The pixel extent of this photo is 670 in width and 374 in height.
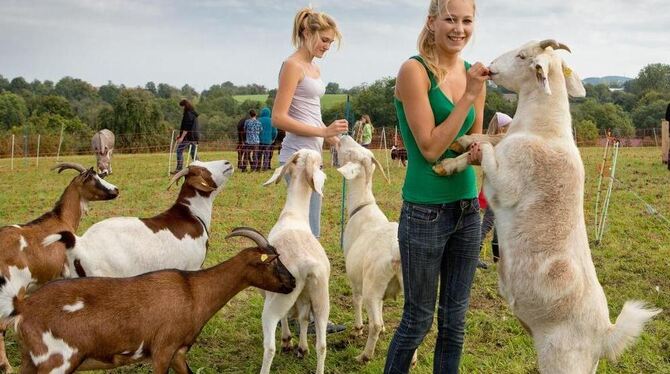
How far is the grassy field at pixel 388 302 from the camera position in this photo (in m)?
4.75

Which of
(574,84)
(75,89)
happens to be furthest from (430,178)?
(75,89)

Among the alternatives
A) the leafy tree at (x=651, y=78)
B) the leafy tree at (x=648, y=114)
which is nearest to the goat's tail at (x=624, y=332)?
the leafy tree at (x=648, y=114)

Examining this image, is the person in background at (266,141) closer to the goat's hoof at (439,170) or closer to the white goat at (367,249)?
the white goat at (367,249)

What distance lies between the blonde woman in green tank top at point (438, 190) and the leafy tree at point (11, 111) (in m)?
54.8

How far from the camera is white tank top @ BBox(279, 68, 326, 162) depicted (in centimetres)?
436

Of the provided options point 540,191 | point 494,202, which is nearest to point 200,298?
point 494,202

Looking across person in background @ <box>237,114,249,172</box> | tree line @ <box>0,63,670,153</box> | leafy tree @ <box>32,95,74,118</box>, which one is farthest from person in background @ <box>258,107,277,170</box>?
leafy tree @ <box>32,95,74,118</box>

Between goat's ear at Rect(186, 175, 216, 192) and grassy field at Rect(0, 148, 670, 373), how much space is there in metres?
1.29

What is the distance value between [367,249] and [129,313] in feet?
6.97

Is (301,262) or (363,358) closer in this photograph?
(301,262)

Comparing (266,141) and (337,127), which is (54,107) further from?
(337,127)

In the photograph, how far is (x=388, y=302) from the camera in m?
6.20

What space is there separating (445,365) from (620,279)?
15.4 ft

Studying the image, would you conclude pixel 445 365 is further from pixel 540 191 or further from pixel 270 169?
pixel 270 169
